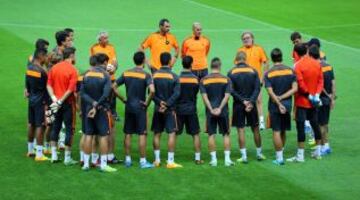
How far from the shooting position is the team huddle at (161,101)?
16.6 m

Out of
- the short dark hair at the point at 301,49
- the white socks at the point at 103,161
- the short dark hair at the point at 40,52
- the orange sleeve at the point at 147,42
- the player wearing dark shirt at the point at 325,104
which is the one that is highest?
the orange sleeve at the point at 147,42

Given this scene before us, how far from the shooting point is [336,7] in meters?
35.8

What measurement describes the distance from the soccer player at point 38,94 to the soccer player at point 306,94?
4.94m

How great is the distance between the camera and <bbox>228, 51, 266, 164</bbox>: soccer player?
1717cm

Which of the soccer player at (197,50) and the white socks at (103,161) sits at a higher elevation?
the soccer player at (197,50)

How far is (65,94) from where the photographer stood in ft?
55.3

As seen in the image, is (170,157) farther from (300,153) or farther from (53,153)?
(300,153)

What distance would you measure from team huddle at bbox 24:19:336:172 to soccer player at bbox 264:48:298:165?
0.02 meters

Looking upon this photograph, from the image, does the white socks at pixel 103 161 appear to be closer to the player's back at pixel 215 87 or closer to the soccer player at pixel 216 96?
the soccer player at pixel 216 96

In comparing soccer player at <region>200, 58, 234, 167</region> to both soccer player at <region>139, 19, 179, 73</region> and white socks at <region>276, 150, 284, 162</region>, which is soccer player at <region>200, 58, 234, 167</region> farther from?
soccer player at <region>139, 19, 179, 73</region>

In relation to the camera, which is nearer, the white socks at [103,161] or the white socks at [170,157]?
the white socks at [103,161]

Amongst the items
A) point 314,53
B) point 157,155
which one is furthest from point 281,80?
point 157,155

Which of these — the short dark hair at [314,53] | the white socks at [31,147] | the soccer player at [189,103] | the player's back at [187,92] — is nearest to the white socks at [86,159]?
the white socks at [31,147]

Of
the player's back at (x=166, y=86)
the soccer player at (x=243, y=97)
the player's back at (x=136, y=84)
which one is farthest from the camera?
the soccer player at (x=243, y=97)
